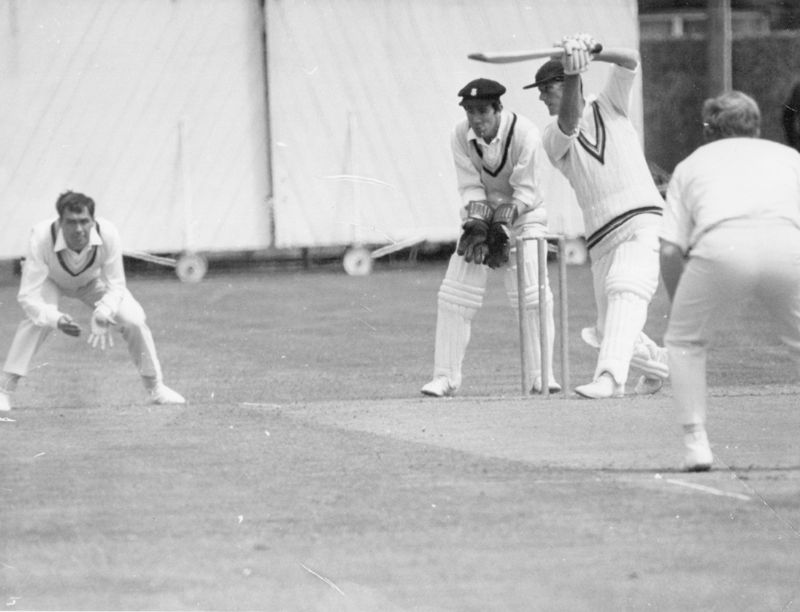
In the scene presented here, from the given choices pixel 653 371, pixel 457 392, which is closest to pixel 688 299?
pixel 653 371

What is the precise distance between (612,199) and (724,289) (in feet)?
9.18

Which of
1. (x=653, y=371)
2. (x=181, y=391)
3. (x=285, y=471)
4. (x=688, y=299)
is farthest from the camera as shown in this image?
(x=181, y=391)

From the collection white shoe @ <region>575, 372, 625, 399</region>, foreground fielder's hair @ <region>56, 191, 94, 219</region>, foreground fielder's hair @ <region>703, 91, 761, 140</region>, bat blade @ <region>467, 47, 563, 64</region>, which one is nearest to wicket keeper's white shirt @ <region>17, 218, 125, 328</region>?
foreground fielder's hair @ <region>56, 191, 94, 219</region>

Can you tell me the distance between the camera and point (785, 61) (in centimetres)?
2817

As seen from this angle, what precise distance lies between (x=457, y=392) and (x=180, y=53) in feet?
32.6

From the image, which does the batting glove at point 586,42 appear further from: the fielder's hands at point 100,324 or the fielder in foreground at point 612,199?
the fielder's hands at point 100,324

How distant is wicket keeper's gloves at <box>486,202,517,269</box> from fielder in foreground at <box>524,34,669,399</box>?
529mm

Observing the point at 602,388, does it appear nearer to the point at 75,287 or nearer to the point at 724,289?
the point at 724,289

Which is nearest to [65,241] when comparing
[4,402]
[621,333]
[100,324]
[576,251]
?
[100,324]

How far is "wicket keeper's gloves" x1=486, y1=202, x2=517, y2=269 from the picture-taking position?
989 centimetres

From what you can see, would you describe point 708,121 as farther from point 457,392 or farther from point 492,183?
point 457,392

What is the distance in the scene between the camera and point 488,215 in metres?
9.92

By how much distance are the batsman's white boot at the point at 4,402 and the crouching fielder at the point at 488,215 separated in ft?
7.55

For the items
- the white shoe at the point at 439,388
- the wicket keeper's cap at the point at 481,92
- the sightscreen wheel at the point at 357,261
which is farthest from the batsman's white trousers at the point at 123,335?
the sightscreen wheel at the point at 357,261
